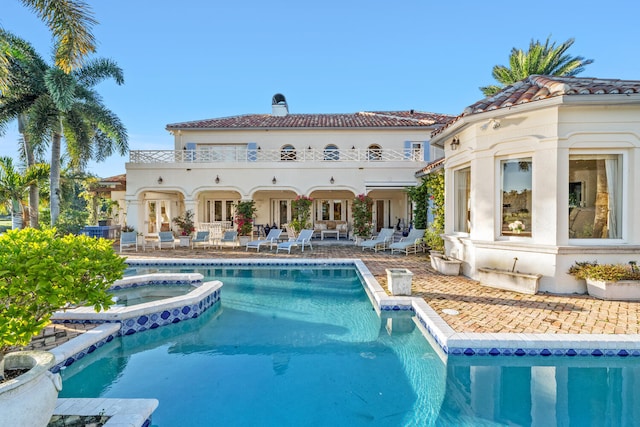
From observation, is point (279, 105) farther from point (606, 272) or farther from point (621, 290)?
Result: point (621, 290)

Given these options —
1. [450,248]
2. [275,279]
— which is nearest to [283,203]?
[275,279]

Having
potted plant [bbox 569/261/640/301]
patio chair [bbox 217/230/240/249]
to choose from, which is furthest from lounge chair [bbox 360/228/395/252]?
potted plant [bbox 569/261/640/301]

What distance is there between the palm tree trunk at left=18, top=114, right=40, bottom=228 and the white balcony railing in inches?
213

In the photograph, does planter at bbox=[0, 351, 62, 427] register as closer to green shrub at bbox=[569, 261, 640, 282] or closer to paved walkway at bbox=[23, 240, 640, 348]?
paved walkway at bbox=[23, 240, 640, 348]

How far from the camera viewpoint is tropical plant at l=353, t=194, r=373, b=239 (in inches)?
789

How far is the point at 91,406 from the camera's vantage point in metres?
4.19

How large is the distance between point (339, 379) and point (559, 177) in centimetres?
787

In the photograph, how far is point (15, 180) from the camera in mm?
18625

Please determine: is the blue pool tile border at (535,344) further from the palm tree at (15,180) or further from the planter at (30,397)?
the palm tree at (15,180)

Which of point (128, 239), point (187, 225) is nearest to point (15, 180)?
point (128, 239)

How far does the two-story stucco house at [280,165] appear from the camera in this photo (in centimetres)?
2114

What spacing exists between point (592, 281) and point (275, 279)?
32.2 ft

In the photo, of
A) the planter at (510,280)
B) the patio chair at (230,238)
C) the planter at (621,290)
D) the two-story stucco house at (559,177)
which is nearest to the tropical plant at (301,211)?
the patio chair at (230,238)

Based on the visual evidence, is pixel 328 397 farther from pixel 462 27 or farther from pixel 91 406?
pixel 462 27
